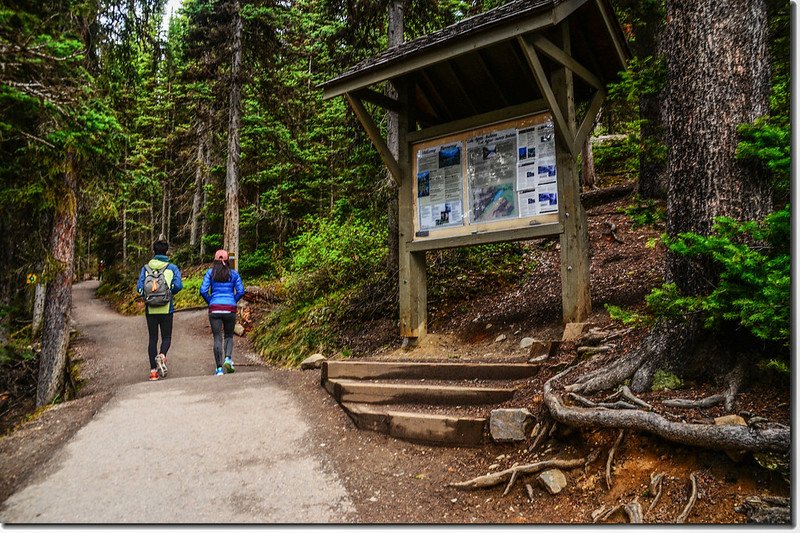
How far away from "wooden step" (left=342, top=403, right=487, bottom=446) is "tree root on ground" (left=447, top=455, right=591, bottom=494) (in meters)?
0.55

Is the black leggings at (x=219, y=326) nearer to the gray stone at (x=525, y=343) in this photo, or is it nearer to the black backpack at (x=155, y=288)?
the black backpack at (x=155, y=288)

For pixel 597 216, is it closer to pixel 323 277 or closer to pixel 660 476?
pixel 323 277

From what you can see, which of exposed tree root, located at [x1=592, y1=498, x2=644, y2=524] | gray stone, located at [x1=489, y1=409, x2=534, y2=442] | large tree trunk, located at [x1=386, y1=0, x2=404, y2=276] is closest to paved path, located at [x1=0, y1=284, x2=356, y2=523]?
gray stone, located at [x1=489, y1=409, x2=534, y2=442]

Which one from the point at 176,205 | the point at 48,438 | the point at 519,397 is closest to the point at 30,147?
the point at 48,438

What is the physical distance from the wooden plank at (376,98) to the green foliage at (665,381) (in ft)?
16.5

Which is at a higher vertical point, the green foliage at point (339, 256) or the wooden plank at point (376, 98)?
the wooden plank at point (376, 98)

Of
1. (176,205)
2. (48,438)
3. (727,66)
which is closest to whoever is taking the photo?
(727,66)

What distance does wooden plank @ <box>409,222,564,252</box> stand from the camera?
5.74 meters

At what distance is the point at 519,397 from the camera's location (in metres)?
4.18

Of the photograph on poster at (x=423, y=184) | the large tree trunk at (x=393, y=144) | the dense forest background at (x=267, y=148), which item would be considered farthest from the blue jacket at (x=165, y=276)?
the photograph on poster at (x=423, y=184)

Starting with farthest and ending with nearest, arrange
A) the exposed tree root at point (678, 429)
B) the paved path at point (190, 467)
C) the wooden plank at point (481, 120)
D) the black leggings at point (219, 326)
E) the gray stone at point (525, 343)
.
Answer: the black leggings at point (219, 326) → the wooden plank at point (481, 120) → the gray stone at point (525, 343) → the paved path at point (190, 467) → the exposed tree root at point (678, 429)

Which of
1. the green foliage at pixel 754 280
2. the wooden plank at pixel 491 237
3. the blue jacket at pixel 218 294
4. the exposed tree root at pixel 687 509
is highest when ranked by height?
the wooden plank at pixel 491 237

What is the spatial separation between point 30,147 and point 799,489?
9.93 m

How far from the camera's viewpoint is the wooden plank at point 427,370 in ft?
15.5
